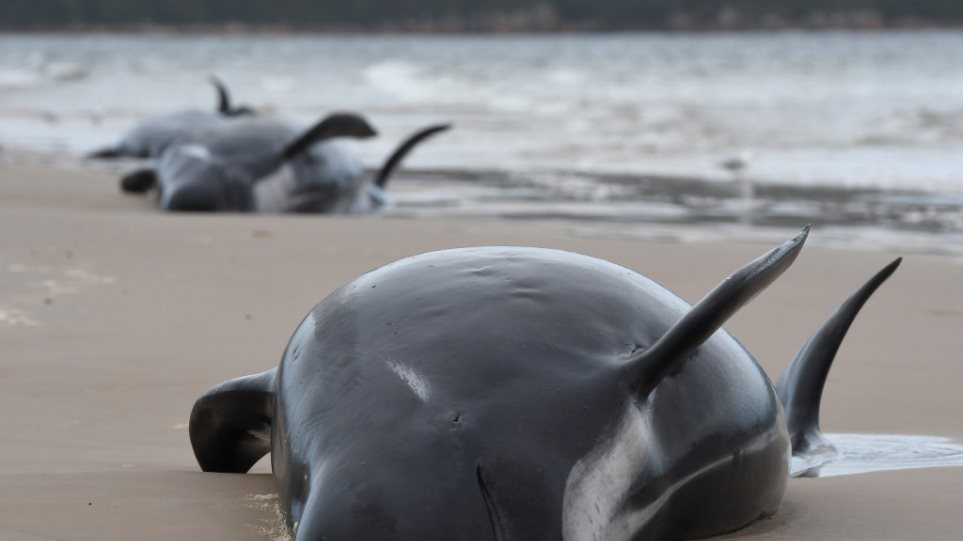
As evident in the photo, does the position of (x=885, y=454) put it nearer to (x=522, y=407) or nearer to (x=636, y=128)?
(x=522, y=407)

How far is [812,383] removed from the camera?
3479 millimetres

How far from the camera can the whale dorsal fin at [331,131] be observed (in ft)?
29.3

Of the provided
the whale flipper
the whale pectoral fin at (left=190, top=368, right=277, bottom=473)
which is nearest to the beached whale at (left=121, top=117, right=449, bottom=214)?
the whale flipper

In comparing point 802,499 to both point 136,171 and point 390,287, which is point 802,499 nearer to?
point 390,287

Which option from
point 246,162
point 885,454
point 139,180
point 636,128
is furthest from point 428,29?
point 885,454

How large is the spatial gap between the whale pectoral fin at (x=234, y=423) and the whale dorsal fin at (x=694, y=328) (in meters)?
0.76

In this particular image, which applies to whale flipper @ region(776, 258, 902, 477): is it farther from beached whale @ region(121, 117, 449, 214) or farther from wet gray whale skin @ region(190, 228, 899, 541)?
beached whale @ region(121, 117, 449, 214)

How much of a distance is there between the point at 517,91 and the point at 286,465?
2833 centimetres

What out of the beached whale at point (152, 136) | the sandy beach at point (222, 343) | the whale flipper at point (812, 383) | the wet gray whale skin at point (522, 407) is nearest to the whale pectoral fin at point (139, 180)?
the sandy beach at point (222, 343)

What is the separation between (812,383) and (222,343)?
81.7 inches

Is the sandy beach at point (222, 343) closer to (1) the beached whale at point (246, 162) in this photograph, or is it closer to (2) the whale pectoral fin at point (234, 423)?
(2) the whale pectoral fin at point (234, 423)

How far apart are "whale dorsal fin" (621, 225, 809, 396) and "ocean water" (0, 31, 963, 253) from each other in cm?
554

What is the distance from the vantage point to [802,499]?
306 centimetres

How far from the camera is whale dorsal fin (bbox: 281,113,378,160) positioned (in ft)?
29.3
